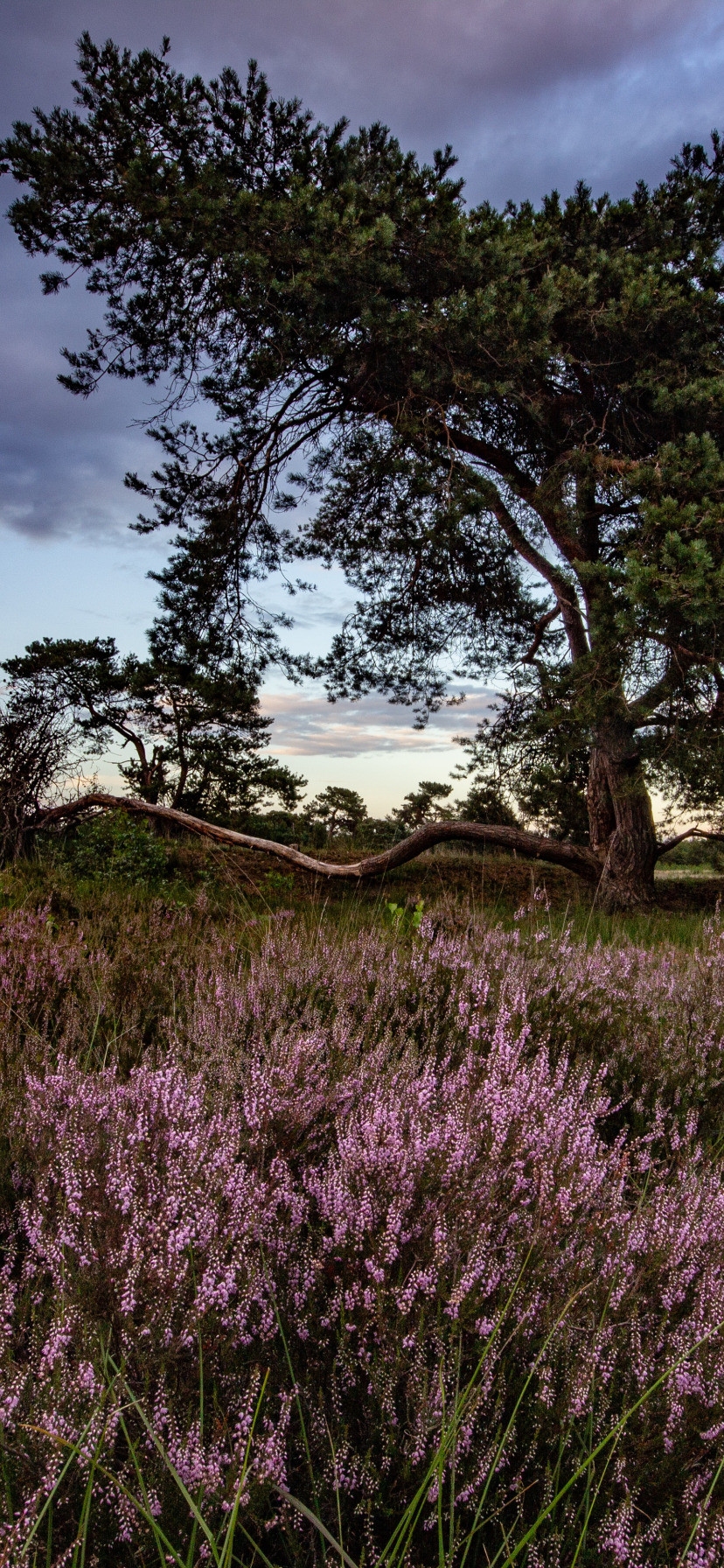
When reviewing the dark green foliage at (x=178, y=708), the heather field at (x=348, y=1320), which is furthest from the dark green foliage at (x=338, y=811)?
the heather field at (x=348, y=1320)

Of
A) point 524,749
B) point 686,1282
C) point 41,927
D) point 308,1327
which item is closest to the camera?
point 308,1327

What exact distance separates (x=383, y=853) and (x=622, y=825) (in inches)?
97.0

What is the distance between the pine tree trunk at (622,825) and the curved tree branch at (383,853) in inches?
14.3

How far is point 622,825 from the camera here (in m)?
8.44

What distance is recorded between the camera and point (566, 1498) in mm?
1371

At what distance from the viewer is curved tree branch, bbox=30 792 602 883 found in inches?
324

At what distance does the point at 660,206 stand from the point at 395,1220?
9607 millimetres

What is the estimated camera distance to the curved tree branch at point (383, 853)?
27.0 feet

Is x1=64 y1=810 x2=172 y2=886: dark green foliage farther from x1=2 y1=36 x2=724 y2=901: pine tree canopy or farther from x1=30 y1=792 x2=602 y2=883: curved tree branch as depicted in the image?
x1=2 y1=36 x2=724 y2=901: pine tree canopy

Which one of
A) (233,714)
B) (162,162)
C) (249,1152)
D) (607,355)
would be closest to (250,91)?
(162,162)

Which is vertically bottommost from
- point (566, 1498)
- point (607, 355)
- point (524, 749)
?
point (566, 1498)

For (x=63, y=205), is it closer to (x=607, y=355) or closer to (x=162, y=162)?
(x=162, y=162)

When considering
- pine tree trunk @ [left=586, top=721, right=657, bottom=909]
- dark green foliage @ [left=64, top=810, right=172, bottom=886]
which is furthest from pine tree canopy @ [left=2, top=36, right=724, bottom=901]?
dark green foliage @ [left=64, top=810, right=172, bottom=886]

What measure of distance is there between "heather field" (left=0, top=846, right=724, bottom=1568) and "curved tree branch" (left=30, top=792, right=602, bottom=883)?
5.37m
